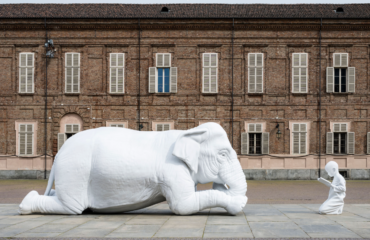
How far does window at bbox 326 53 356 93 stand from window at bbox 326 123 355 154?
187 cm

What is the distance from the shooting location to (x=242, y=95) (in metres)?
22.1

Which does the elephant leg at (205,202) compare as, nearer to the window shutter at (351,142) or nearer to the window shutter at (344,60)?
the window shutter at (351,142)

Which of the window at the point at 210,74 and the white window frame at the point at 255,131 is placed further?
the window at the point at 210,74

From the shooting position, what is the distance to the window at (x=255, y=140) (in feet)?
71.6

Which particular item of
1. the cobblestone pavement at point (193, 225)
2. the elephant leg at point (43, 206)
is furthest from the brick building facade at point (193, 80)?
the elephant leg at point (43, 206)

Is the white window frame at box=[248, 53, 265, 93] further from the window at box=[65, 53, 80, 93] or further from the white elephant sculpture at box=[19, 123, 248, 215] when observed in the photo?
the white elephant sculpture at box=[19, 123, 248, 215]

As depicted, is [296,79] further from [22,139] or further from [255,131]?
[22,139]

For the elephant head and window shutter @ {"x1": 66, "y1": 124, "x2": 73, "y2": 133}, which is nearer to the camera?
the elephant head

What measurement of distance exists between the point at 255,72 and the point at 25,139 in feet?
40.0

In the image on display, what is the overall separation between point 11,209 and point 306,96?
1679 cm

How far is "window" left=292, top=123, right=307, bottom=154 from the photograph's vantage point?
72.0 feet

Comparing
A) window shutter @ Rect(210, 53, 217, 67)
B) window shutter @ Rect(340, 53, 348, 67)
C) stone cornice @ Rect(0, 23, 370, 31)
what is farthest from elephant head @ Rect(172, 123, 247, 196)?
window shutter @ Rect(340, 53, 348, 67)

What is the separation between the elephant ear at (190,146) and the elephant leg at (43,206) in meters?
2.06

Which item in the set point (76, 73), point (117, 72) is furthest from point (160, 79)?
point (76, 73)
